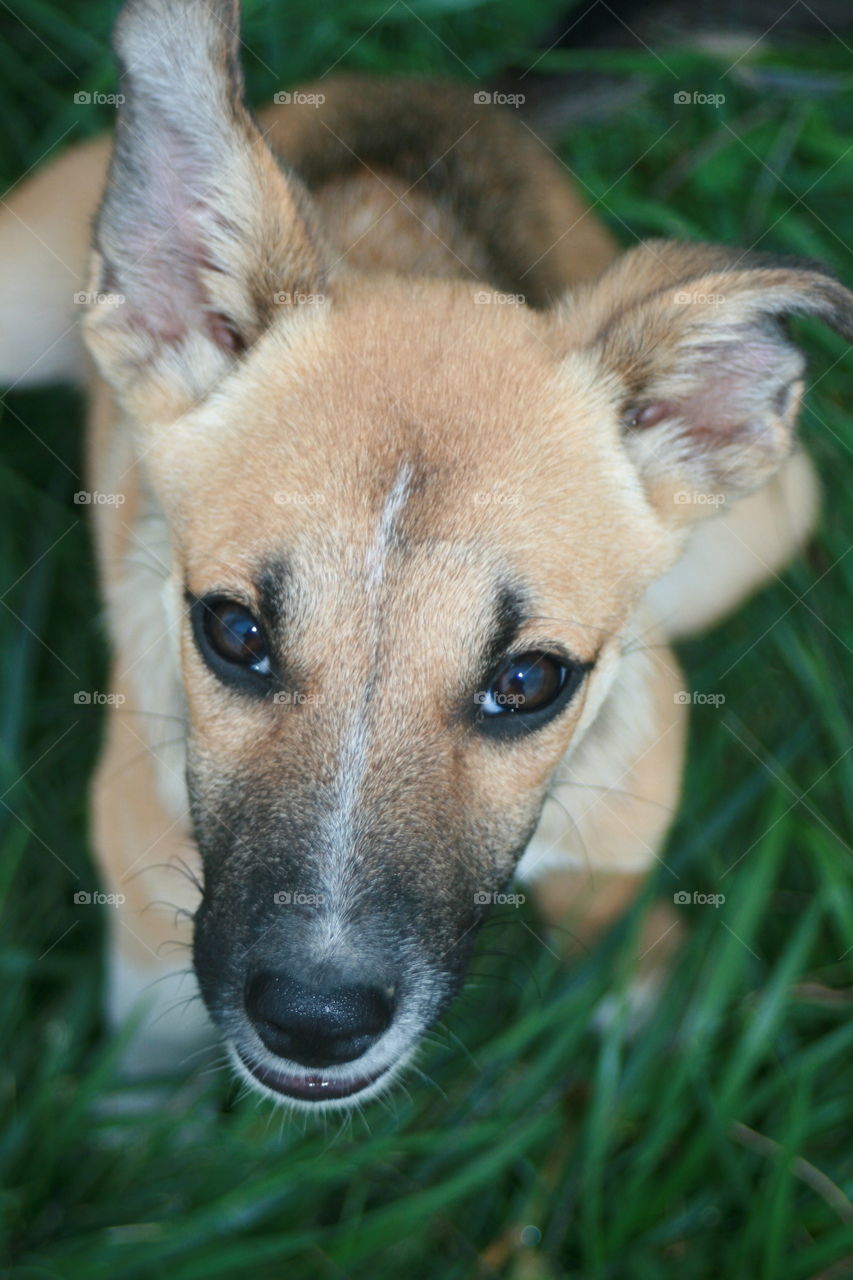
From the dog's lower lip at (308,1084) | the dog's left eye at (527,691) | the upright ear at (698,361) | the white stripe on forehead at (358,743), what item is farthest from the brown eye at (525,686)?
the dog's lower lip at (308,1084)

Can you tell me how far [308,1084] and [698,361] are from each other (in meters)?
2.13

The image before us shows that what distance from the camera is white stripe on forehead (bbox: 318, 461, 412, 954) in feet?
9.03

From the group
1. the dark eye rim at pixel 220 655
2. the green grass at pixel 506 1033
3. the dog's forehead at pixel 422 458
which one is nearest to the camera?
the dog's forehead at pixel 422 458

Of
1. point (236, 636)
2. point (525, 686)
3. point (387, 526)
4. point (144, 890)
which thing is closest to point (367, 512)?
point (387, 526)

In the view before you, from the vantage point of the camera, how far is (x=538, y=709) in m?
3.03

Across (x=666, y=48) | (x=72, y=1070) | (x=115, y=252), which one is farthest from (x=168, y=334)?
(x=666, y=48)

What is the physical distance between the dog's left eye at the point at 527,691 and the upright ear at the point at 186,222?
116cm

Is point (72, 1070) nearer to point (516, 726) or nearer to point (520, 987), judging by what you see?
point (520, 987)

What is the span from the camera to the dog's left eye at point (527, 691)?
2.94 meters

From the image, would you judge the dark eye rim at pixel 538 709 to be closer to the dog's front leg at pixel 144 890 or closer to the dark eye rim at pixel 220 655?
the dark eye rim at pixel 220 655

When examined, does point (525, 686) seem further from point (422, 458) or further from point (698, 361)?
point (698, 361)

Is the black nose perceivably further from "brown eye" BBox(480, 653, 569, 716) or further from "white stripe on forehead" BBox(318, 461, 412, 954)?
"brown eye" BBox(480, 653, 569, 716)

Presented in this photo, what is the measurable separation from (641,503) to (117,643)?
73.3 inches

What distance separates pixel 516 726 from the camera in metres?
3.01
